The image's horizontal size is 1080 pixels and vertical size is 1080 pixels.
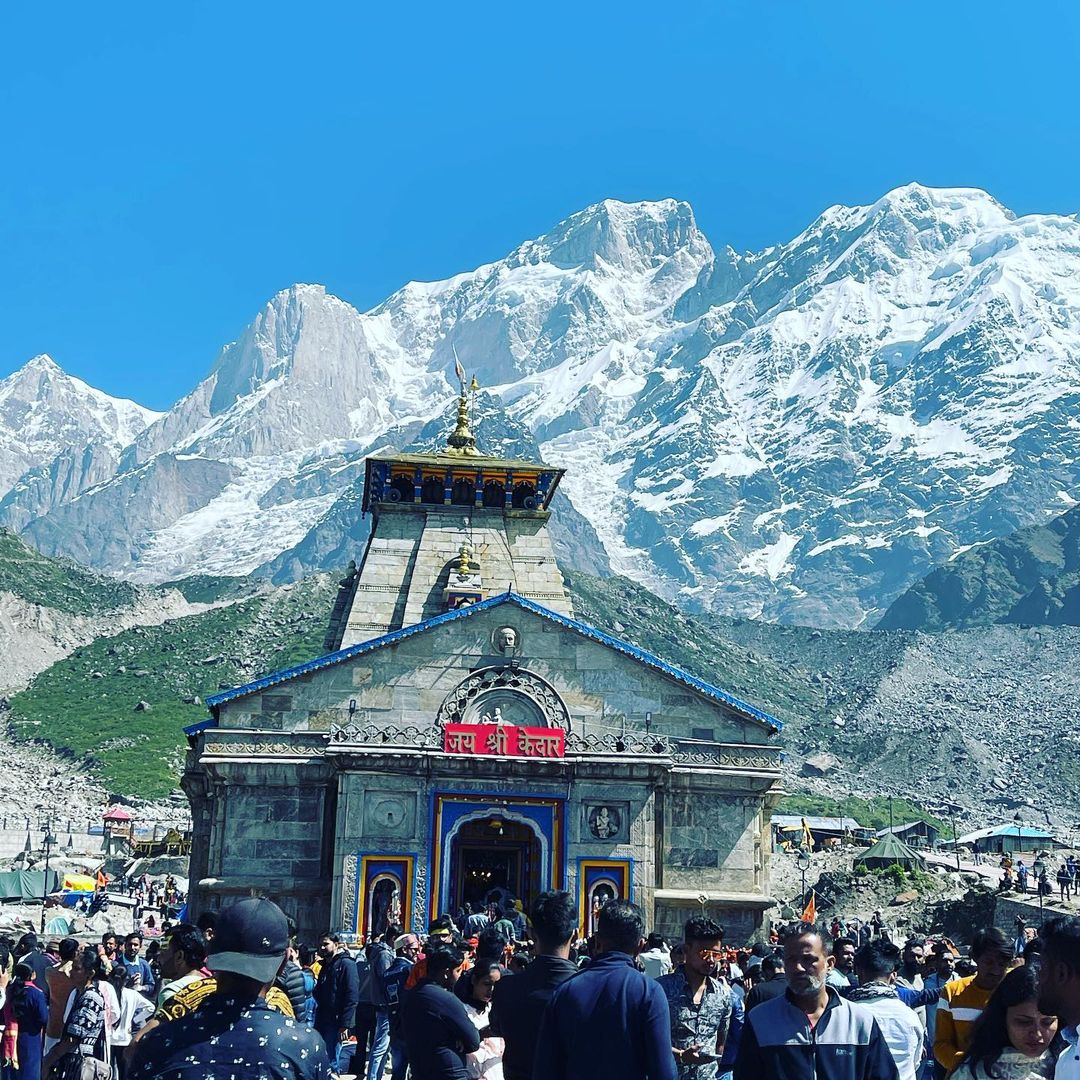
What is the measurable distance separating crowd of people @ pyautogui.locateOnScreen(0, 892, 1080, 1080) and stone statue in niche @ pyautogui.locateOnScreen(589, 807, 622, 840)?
20440mm

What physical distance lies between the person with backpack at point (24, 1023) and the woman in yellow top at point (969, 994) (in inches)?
319

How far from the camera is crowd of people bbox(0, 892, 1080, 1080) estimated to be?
714 cm

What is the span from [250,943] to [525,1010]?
11.4ft

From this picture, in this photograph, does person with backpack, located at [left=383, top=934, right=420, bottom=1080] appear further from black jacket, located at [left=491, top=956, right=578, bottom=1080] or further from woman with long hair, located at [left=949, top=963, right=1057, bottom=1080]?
woman with long hair, located at [left=949, top=963, right=1057, bottom=1080]

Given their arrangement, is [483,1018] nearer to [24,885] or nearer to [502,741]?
[502,741]

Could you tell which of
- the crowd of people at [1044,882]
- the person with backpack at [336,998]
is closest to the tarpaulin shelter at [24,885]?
the crowd of people at [1044,882]

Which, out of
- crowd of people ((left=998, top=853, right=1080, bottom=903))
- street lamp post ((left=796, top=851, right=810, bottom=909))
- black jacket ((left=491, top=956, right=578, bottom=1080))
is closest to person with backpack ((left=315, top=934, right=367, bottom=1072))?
black jacket ((left=491, top=956, right=578, bottom=1080))

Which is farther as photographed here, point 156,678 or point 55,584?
point 55,584

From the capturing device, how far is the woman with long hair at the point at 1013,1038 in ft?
26.0

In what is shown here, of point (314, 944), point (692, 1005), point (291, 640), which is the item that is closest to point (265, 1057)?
point (692, 1005)

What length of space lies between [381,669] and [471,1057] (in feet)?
92.1

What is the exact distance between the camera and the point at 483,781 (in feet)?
124

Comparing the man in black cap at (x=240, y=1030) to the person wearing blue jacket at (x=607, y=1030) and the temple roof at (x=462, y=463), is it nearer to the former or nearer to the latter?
the person wearing blue jacket at (x=607, y=1030)

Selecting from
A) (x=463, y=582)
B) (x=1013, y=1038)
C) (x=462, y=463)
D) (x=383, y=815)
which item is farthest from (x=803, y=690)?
(x=1013, y=1038)
